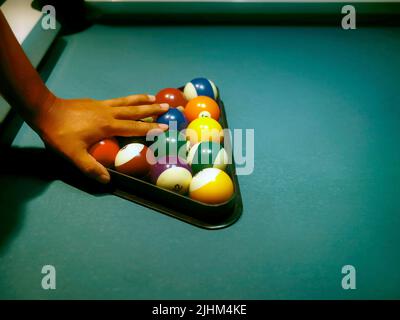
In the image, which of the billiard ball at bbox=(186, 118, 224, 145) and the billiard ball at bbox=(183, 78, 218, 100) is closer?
the billiard ball at bbox=(186, 118, 224, 145)

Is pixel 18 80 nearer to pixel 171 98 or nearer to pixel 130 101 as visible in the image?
pixel 130 101

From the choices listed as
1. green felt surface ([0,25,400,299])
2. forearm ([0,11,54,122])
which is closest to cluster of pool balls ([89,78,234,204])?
green felt surface ([0,25,400,299])

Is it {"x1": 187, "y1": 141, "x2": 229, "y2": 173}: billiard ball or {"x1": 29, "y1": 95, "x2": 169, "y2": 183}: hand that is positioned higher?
{"x1": 29, "y1": 95, "x2": 169, "y2": 183}: hand

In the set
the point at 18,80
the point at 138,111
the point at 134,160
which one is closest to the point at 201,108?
the point at 138,111

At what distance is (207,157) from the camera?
1.48 meters

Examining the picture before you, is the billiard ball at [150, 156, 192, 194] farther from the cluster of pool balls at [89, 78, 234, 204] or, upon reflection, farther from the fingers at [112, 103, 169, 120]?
the fingers at [112, 103, 169, 120]

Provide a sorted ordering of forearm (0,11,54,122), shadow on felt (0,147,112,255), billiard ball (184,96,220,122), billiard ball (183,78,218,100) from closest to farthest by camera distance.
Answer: forearm (0,11,54,122) < shadow on felt (0,147,112,255) < billiard ball (184,96,220,122) < billiard ball (183,78,218,100)

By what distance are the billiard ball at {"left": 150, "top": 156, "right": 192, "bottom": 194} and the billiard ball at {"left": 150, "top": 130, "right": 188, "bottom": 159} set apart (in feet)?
0.12

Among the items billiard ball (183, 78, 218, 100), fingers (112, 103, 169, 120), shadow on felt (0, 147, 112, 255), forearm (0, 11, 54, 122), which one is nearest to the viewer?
forearm (0, 11, 54, 122)

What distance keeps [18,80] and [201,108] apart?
70 centimetres

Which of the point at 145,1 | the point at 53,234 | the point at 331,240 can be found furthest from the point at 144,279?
the point at 145,1

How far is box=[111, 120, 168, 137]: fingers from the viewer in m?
1.53

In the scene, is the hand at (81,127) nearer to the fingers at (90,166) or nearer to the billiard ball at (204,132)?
the fingers at (90,166)

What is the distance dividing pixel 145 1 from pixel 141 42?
0.85 ft
